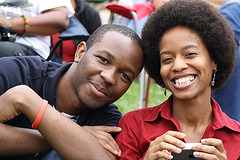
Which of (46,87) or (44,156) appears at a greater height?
(46,87)

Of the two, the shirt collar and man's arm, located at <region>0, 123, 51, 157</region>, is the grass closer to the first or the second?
the shirt collar

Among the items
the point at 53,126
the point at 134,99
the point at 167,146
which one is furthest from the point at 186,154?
the point at 134,99

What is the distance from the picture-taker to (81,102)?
2.65 metres

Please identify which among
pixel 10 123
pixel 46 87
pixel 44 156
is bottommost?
pixel 44 156

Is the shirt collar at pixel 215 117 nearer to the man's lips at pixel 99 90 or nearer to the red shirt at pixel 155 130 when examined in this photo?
the red shirt at pixel 155 130

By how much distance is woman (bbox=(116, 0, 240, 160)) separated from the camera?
2.32 metres

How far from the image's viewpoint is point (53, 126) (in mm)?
2164

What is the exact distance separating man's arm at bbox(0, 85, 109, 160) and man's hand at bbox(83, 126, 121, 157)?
0.37ft

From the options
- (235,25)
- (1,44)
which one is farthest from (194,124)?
(1,44)

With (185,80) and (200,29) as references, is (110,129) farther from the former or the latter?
(200,29)

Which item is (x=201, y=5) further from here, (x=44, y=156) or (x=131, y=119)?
(x=44, y=156)

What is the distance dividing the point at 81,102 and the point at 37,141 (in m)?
0.50

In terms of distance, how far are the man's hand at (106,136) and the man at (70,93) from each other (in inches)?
1.3

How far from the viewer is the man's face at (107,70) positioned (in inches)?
101
